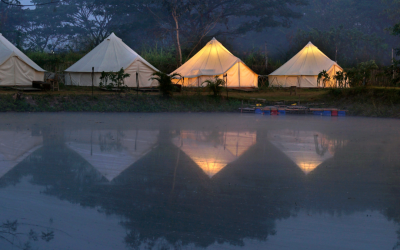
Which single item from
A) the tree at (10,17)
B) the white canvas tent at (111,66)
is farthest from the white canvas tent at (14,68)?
the tree at (10,17)

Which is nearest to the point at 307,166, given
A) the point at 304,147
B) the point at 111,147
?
the point at 304,147

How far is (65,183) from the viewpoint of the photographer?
5809 millimetres

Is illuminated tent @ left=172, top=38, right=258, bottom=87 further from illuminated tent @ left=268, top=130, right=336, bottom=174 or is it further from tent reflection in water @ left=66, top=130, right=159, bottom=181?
tent reflection in water @ left=66, top=130, right=159, bottom=181

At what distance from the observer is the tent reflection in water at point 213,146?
23.2ft

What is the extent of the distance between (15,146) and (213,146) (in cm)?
354

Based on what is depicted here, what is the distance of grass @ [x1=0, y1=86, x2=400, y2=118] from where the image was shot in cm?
1543

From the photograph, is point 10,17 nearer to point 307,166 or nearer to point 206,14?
point 206,14

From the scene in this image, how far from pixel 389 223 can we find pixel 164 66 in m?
23.3

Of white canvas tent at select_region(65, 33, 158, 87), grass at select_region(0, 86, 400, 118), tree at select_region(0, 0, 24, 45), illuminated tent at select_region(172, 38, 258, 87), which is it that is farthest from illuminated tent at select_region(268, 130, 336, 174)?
tree at select_region(0, 0, 24, 45)

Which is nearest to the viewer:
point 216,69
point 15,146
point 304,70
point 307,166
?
point 307,166

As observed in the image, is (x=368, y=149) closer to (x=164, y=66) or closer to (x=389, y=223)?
(x=389, y=223)

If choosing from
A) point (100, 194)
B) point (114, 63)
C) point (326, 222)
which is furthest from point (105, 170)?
point (114, 63)

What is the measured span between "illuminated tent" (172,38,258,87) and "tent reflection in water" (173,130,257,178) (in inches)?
542

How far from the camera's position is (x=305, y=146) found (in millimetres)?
8625
